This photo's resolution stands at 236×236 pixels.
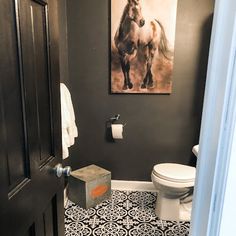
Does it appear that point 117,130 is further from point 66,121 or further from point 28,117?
point 28,117

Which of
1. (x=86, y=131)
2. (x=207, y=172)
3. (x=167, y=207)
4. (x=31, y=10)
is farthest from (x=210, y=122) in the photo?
(x=86, y=131)

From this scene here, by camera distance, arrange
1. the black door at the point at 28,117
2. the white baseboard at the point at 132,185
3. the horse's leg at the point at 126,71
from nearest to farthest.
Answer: the black door at the point at 28,117
the horse's leg at the point at 126,71
the white baseboard at the point at 132,185

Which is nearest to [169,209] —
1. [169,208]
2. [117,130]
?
[169,208]

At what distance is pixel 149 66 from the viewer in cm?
240

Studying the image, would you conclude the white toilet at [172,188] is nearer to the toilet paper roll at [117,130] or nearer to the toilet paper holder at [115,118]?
the toilet paper roll at [117,130]

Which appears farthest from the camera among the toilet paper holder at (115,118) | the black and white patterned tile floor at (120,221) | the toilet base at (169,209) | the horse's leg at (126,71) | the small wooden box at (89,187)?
the toilet paper holder at (115,118)

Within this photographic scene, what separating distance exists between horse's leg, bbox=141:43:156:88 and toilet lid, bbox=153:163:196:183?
87 cm

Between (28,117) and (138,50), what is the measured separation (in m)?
1.78

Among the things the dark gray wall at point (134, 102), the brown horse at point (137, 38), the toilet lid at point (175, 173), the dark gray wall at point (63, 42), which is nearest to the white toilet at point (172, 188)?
the toilet lid at point (175, 173)

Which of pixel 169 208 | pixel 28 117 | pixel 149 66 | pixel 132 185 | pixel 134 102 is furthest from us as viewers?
pixel 132 185

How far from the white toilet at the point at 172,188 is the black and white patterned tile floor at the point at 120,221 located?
0.26 ft

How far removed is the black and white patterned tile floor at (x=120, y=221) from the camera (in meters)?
1.99

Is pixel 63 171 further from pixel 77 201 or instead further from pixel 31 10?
pixel 77 201

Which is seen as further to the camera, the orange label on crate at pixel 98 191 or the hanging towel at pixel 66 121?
the orange label on crate at pixel 98 191
